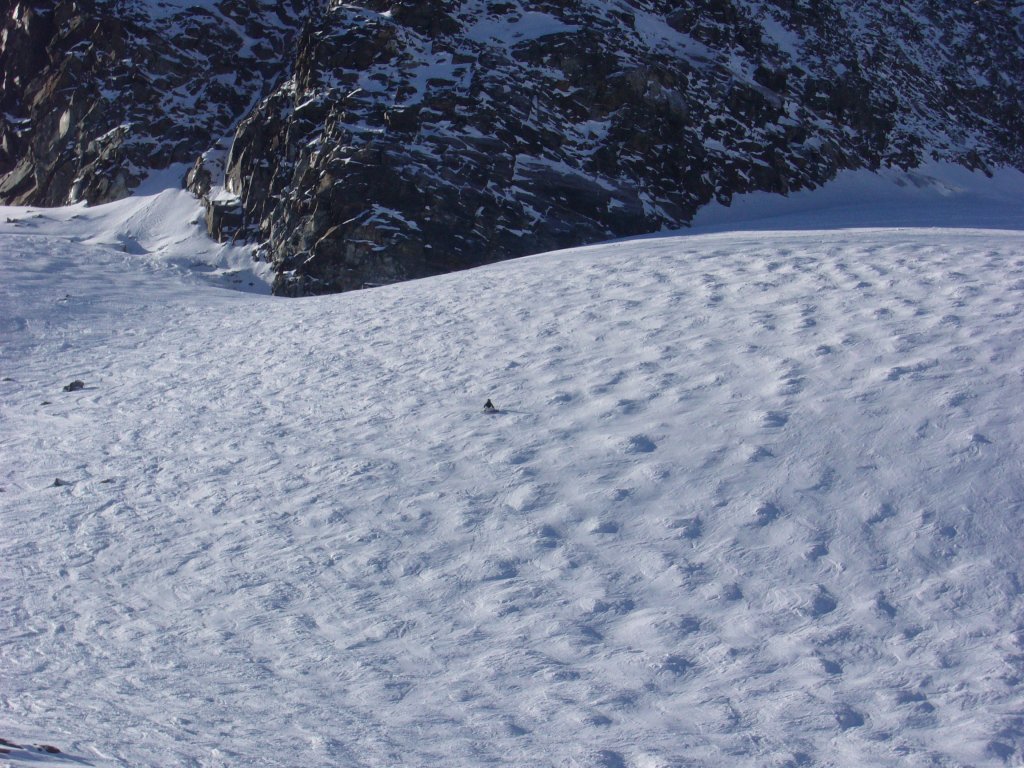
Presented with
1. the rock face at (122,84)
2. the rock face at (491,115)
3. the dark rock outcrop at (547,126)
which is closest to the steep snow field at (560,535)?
the dark rock outcrop at (547,126)

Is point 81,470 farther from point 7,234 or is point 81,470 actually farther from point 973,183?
point 973,183

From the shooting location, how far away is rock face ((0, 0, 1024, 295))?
727 inches

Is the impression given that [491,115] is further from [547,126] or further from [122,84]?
[122,84]

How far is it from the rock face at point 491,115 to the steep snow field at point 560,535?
24.3 feet

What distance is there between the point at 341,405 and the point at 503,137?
1194cm

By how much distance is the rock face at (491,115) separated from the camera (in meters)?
18.5

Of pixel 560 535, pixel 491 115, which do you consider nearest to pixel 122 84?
pixel 491 115

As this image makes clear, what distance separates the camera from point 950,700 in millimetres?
4328

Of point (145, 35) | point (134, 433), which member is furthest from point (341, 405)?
point (145, 35)

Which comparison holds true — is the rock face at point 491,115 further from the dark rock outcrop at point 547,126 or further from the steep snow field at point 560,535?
the steep snow field at point 560,535

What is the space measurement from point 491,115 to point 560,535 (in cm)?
1534

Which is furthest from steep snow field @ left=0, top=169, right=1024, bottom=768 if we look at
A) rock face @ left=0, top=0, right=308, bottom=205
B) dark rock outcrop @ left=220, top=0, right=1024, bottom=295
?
rock face @ left=0, top=0, right=308, bottom=205

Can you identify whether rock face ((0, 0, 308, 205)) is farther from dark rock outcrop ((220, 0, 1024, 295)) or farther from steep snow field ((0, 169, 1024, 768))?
steep snow field ((0, 169, 1024, 768))

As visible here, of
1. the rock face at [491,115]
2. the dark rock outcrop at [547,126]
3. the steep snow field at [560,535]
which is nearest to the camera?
the steep snow field at [560,535]
